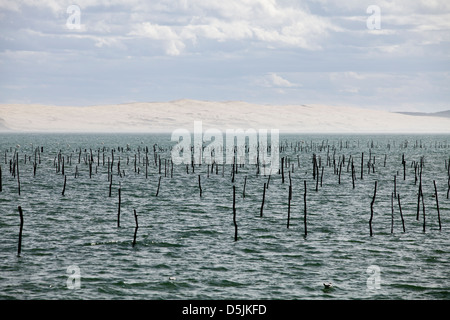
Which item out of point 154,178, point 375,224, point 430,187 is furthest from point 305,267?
point 154,178

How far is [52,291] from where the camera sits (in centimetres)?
2208
